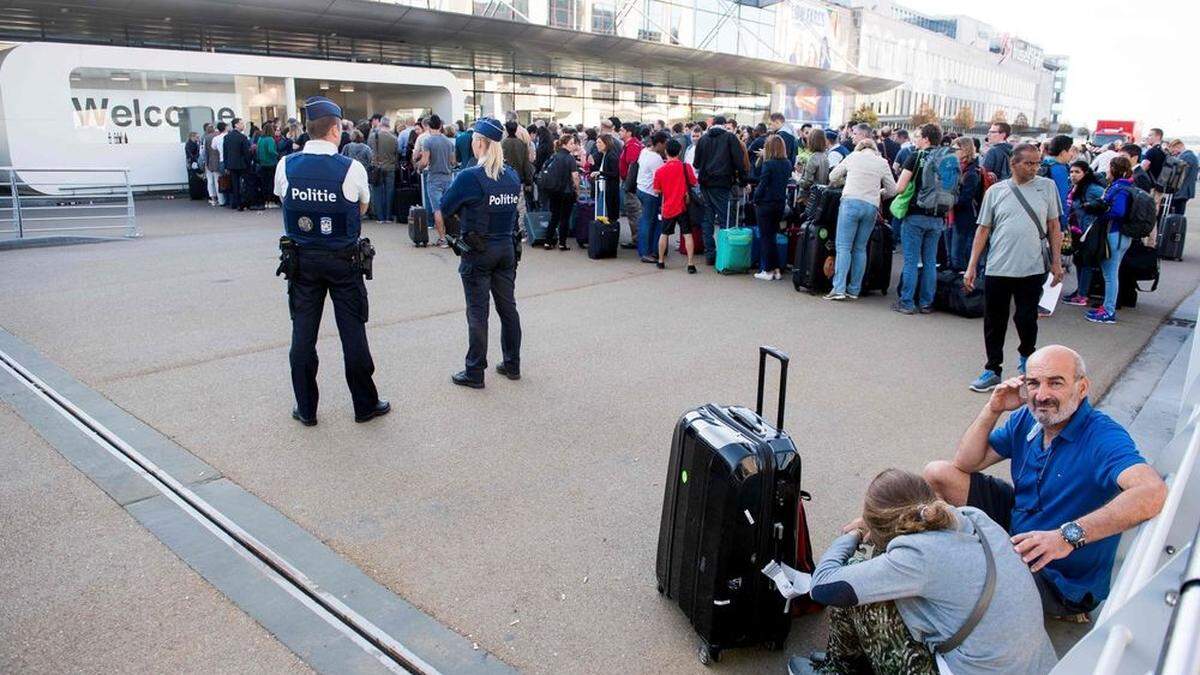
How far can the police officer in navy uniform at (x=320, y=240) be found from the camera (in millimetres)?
4785

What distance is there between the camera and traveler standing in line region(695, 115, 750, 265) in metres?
10.2

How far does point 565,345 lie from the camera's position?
23.4 feet

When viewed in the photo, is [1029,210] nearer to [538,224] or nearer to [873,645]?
[873,645]

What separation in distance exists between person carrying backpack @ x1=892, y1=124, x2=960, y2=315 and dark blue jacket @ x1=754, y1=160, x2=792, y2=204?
1.55 metres

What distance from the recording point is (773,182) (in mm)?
9625

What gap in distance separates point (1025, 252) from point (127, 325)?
25.2 ft

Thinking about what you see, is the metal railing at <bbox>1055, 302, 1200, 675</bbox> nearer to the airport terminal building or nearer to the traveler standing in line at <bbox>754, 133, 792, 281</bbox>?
the traveler standing in line at <bbox>754, 133, 792, 281</bbox>

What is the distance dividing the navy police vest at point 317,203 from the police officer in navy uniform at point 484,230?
0.94m

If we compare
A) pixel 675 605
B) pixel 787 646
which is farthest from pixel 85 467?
pixel 787 646

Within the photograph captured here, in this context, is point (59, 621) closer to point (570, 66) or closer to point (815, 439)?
point (815, 439)

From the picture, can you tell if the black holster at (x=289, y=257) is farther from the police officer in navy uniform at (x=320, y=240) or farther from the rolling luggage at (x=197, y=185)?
the rolling luggage at (x=197, y=185)

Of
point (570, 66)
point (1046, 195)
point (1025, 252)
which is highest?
point (570, 66)

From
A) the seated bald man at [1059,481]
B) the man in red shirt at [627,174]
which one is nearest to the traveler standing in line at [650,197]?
the man in red shirt at [627,174]

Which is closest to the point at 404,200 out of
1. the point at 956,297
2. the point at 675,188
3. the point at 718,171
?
the point at 675,188
